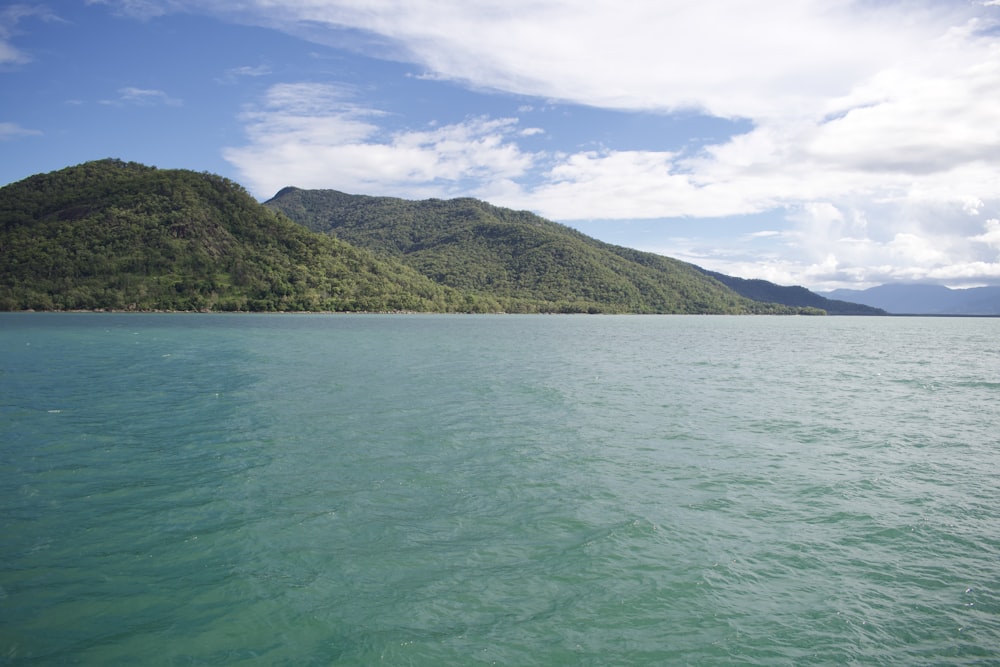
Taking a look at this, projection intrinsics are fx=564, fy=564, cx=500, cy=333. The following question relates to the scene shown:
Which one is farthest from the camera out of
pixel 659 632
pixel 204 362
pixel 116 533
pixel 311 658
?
pixel 204 362

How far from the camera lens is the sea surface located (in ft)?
33.9

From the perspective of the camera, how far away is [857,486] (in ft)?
64.8

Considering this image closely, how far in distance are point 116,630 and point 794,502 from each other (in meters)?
18.0

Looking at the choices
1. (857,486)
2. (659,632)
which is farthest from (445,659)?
(857,486)

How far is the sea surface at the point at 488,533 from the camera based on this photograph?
10.3 metres

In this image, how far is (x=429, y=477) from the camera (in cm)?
1930

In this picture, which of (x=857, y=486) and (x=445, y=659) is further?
(x=857, y=486)

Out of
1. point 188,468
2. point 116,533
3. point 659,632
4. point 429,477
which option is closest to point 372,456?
point 429,477

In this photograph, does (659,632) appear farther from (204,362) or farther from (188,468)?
(204,362)

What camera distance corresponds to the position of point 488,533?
1491 cm

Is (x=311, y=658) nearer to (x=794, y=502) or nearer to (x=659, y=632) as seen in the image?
(x=659, y=632)

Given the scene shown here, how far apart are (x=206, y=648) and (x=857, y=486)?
66.4 feet

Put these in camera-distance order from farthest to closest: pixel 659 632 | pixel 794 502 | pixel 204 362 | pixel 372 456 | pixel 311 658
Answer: pixel 204 362
pixel 372 456
pixel 794 502
pixel 659 632
pixel 311 658

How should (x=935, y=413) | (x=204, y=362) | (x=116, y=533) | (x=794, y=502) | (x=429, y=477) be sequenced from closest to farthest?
(x=116, y=533) → (x=794, y=502) → (x=429, y=477) → (x=935, y=413) → (x=204, y=362)
